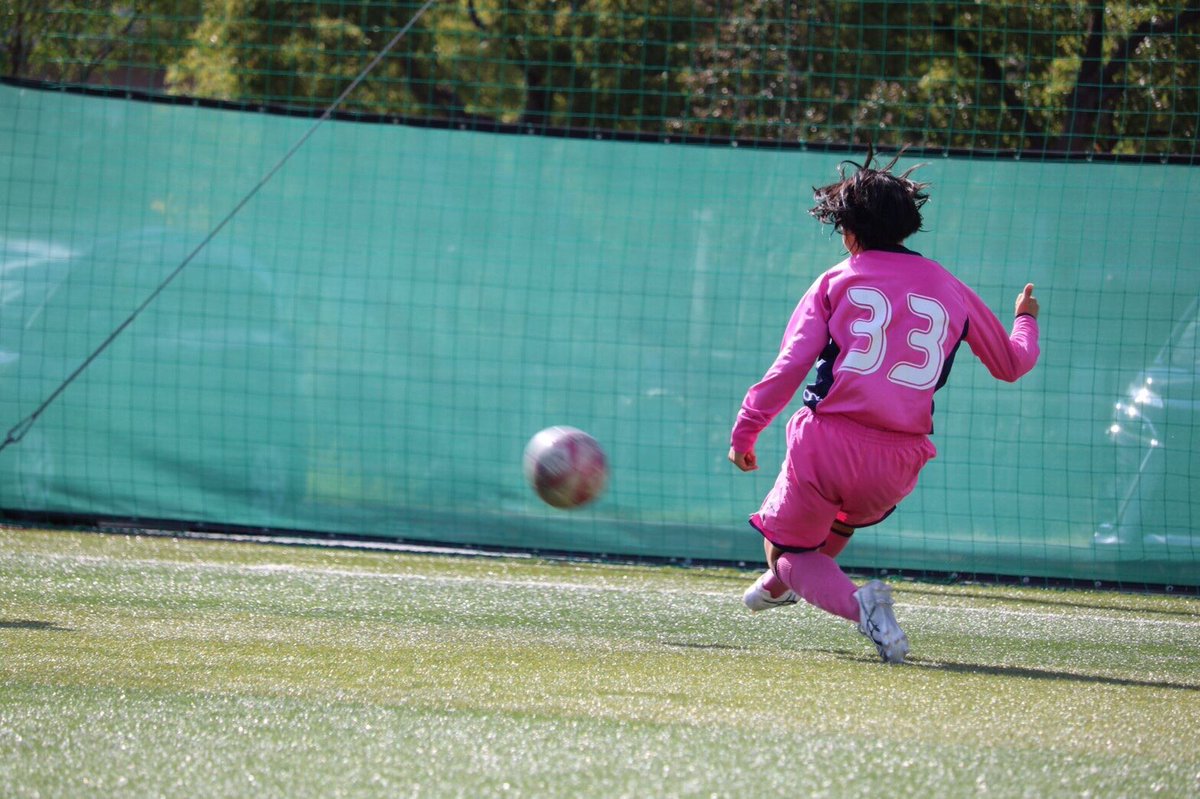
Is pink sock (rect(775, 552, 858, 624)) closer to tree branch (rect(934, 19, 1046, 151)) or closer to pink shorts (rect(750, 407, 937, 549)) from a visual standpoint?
pink shorts (rect(750, 407, 937, 549))

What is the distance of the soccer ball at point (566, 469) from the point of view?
5668 mm

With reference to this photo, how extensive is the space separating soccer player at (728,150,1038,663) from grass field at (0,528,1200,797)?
370mm

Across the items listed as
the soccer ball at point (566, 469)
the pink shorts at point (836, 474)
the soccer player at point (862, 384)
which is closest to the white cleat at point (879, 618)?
the soccer player at point (862, 384)

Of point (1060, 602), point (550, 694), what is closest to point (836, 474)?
point (550, 694)

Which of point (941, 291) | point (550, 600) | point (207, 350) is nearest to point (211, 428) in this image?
point (207, 350)

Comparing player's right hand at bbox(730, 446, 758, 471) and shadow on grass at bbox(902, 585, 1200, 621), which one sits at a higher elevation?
player's right hand at bbox(730, 446, 758, 471)

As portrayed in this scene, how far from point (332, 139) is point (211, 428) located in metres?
1.96

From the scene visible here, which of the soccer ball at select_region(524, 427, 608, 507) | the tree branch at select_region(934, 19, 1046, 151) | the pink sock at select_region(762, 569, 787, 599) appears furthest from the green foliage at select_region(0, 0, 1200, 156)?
the pink sock at select_region(762, 569, 787, 599)

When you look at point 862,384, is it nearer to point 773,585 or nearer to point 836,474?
point 836,474

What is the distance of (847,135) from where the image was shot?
47.6 ft

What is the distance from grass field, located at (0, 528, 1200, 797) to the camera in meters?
3.07

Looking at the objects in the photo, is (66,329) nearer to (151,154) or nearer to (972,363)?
(151,154)

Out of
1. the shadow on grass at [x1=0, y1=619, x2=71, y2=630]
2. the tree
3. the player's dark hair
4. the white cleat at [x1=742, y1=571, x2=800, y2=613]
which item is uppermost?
the tree

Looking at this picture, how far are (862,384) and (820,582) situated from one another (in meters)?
0.69
